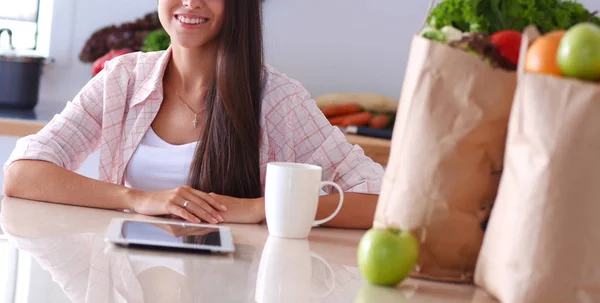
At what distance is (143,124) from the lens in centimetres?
182

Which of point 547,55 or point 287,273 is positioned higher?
point 547,55

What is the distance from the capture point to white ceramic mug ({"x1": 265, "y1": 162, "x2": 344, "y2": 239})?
130cm

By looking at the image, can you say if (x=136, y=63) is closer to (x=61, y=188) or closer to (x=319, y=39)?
(x=61, y=188)

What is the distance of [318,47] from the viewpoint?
3.18 meters

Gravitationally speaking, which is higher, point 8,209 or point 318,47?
point 318,47

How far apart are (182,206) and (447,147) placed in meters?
0.62

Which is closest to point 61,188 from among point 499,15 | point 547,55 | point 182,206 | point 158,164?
point 182,206

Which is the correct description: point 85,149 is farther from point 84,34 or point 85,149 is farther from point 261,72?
point 84,34

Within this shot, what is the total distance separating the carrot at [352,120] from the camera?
284 centimetres

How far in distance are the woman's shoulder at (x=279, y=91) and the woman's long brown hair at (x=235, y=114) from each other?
2 centimetres

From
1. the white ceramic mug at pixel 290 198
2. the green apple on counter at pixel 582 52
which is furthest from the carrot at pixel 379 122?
the green apple on counter at pixel 582 52

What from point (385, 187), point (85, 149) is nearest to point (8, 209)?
point (85, 149)

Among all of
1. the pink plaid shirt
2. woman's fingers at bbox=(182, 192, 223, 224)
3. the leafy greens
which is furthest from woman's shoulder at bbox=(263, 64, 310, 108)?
the leafy greens

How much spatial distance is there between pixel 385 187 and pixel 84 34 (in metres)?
2.31
